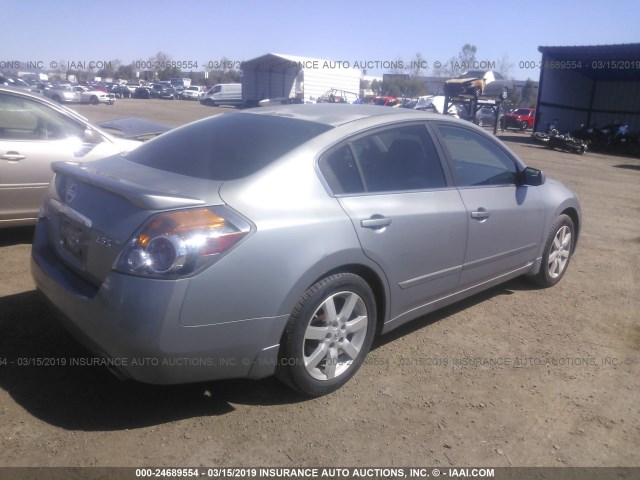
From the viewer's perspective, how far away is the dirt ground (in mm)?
2803

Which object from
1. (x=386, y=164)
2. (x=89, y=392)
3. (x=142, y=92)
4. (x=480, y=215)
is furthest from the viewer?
(x=142, y=92)

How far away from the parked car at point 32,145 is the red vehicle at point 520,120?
32.9 meters

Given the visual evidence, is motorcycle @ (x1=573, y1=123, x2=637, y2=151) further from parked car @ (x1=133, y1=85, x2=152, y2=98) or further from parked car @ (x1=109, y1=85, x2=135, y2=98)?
parked car @ (x1=109, y1=85, x2=135, y2=98)

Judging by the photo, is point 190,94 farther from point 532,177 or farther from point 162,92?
point 532,177

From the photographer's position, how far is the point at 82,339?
294 centimetres

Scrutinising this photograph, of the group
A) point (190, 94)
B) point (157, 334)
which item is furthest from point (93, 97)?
point (157, 334)

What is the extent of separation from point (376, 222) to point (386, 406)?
1040mm

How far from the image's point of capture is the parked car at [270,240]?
8.79ft

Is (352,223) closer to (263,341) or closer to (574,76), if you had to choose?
(263,341)

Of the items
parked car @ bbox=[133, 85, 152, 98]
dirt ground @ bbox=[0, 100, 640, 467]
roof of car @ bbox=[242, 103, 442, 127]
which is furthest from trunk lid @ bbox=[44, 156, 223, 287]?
parked car @ bbox=[133, 85, 152, 98]

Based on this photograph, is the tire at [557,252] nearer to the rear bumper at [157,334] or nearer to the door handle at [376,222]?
the door handle at [376,222]

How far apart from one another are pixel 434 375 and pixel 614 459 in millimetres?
1086

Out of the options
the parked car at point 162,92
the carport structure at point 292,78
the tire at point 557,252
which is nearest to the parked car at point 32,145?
the tire at point 557,252

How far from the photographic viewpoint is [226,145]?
3.49m
